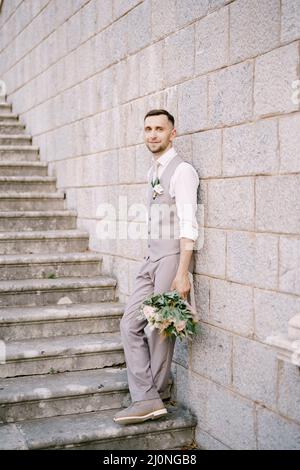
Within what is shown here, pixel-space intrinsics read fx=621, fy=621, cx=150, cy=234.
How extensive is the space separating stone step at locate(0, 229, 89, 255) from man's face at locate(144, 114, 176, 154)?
1.98 m

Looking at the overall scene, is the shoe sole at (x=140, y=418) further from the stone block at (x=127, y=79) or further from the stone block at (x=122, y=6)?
the stone block at (x=122, y=6)

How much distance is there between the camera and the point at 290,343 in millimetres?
2652

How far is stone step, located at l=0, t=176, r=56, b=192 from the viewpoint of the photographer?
610 cm

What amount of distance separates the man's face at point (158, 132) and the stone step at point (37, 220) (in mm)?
2263

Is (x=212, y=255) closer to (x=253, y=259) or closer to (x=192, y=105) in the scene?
(x=253, y=259)

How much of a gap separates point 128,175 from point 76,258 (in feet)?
2.98

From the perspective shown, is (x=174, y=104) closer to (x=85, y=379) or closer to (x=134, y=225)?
→ (x=134, y=225)

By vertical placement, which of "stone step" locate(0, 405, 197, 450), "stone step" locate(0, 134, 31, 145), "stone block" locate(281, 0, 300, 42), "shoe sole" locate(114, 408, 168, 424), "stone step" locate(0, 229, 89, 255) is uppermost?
"stone block" locate(281, 0, 300, 42)

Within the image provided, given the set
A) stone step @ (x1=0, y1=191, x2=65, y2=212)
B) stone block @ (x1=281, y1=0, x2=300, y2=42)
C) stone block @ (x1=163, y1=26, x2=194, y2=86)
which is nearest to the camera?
stone block @ (x1=281, y1=0, x2=300, y2=42)

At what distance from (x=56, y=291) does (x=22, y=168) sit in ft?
6.94

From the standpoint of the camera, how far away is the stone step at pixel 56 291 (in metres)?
4.70

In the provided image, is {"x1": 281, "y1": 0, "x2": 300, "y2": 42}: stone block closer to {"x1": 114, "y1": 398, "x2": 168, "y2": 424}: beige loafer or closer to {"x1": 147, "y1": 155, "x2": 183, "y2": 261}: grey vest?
{"x1": 147, "y1": 155, "x2": 183, "y2": 261}: grey vest

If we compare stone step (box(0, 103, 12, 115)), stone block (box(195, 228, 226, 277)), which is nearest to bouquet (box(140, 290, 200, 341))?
stone block (box(195, 228, 226, 277))

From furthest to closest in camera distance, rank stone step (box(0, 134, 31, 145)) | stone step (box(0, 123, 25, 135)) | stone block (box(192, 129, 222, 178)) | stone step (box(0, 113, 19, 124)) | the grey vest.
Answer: stone step (box(0, 113, 19, 124)), stone step (box(0, 123, 25, 135)), stone step (box(0, 134, 31, 145)), the grey vest, stone block (box(192, 129, 222, 178))
